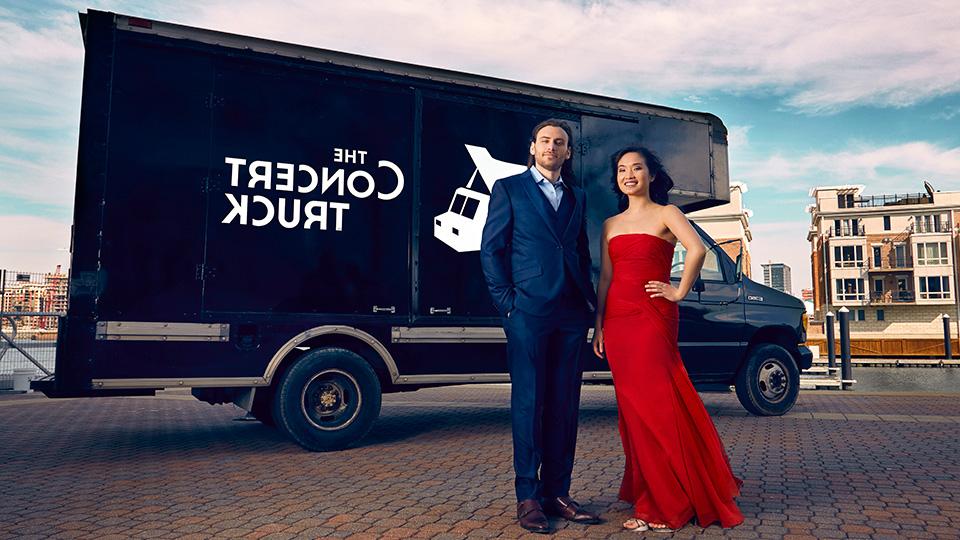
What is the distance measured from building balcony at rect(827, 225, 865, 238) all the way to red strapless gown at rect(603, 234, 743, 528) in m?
63.7

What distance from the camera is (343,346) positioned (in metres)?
6.30

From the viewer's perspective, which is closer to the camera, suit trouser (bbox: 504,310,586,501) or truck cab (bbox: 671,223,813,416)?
suit trouser (bbox: 504,310,586,501)

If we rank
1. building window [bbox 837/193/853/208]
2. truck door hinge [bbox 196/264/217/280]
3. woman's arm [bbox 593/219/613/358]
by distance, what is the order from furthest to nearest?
building window [bbox 837/193/853/208] < truck door hinge [bbox 196/264/217/280] < woman's arm [bbox 593/219/613/358]

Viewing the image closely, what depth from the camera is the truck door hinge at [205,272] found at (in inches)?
227

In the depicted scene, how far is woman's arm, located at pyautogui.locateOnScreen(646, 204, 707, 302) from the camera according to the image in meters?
3.76

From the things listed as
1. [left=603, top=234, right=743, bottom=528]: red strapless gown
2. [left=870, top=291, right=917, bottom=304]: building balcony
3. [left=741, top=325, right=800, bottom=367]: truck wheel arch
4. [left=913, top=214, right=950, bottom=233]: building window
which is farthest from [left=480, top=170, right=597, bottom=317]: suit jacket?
[left=913, top=214, right=950, bottom=233]: building window

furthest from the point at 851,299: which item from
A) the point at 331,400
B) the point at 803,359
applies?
the point at 331,400

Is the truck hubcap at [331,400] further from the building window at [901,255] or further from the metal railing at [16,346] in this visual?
the building window at [901,255]

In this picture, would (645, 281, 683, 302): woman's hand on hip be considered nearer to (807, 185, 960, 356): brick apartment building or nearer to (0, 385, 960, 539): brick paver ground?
(0, 385, 960, 539): brick paver ground

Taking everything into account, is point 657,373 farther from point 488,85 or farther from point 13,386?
point 13,386

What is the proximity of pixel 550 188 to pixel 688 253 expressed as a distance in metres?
0.80

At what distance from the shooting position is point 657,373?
375 centimetres

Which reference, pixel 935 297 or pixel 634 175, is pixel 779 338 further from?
pixel 935 297

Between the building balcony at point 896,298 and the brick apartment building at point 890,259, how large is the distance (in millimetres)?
70
